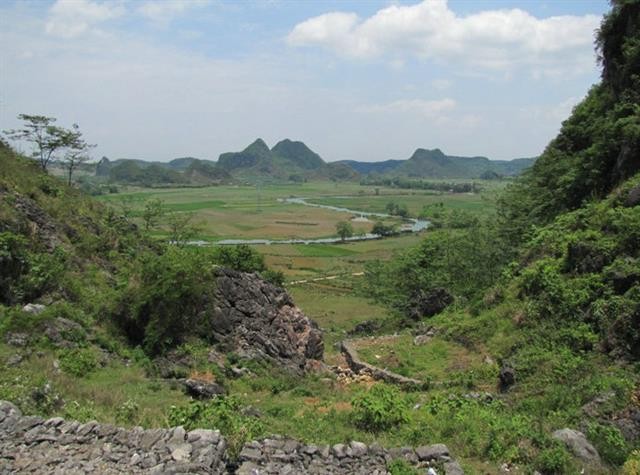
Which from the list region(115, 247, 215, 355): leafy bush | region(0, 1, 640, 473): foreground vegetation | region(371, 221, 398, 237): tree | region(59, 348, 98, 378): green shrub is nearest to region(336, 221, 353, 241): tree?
region(371, 221, 398, 237): tree

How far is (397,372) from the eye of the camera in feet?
60.3

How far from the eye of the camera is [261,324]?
60.5 ft

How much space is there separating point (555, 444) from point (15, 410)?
29.6 feet

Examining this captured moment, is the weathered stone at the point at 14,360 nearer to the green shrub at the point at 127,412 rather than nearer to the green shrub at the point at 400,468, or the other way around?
the green shrub at the point at 127,412

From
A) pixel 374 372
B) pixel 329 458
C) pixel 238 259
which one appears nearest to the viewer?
pixel 329 458

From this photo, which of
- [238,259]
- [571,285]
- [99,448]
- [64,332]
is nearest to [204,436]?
[99,448]

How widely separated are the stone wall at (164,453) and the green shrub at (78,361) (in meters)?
4.68

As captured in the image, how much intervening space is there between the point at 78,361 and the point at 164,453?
23.5 feet

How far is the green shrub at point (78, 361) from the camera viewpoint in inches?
509

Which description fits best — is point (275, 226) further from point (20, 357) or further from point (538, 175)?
point (20, 357)

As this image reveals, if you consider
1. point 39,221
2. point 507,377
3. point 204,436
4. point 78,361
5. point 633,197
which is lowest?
point 507,377

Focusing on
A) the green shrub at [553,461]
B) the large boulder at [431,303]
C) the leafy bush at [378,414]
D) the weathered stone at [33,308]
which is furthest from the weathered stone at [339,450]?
the large boulder at [431,303]

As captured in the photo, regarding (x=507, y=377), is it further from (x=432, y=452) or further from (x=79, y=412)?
(x=79, y=412)

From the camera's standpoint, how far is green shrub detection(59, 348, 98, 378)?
42.4 ft
